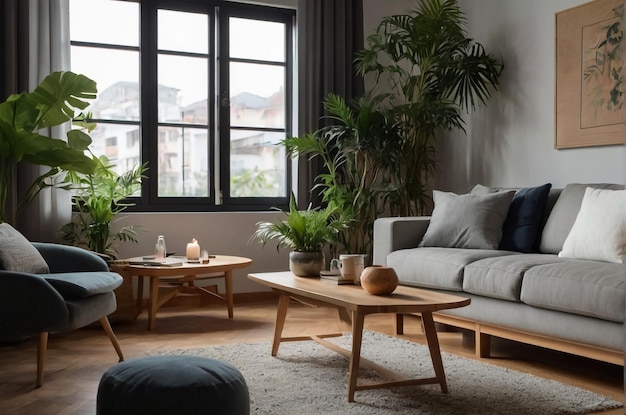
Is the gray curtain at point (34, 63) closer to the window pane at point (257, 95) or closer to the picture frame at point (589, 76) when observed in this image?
the window pane at point (257, 95)

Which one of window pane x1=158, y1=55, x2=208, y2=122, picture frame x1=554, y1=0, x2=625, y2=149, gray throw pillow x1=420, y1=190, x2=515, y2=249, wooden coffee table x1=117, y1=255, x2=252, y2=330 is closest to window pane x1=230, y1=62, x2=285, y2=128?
window pane x1=158, y1=55, x2=208, y2=122

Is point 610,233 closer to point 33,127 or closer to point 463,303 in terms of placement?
point 463,303

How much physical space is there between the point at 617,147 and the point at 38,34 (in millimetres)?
3713

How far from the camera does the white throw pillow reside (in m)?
3.27

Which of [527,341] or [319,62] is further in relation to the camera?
[319,62]

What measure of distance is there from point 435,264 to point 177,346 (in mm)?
1439

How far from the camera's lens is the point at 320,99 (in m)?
5.60

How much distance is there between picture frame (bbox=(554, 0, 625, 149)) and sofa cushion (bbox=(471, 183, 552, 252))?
55cm

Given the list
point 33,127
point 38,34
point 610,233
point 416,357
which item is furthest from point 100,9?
point 610,233

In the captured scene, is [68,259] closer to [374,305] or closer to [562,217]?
[374,305]

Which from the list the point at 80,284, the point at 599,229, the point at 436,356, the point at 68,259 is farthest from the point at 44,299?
the point at 599,229

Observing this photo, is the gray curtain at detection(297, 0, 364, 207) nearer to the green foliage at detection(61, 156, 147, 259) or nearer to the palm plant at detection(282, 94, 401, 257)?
the palm plant at detection(282, 94, 401, 257)

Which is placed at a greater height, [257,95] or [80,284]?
[257,95]

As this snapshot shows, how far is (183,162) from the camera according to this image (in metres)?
5.39
